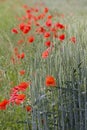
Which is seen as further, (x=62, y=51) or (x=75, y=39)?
(x=75, y=39)

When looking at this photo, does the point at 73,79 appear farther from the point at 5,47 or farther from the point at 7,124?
the point at 5,47

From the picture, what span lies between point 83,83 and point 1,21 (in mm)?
4404

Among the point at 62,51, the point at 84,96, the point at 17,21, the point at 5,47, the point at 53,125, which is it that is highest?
the point at 17,21

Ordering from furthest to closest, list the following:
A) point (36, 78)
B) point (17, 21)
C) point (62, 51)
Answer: point (17, 21), point (62, 51), point (36, 78)

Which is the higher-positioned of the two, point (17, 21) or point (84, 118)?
point (17, 21)

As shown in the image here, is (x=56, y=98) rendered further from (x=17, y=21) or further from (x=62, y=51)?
(x=17, y=21)

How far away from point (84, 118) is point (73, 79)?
270 millimetres

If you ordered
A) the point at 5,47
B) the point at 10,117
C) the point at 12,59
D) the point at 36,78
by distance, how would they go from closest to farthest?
the point at 36,78, the point at 10,117, the point at 12,59, the point at 5,47

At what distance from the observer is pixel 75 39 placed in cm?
336

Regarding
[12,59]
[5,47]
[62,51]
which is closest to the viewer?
[62,51]

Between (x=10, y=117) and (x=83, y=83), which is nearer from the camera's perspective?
(x=83, y=83)

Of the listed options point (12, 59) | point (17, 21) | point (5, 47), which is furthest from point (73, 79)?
point (17, 21)

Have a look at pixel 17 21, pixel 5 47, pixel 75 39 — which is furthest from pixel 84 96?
pixel 17 21

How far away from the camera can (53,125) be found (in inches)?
116
